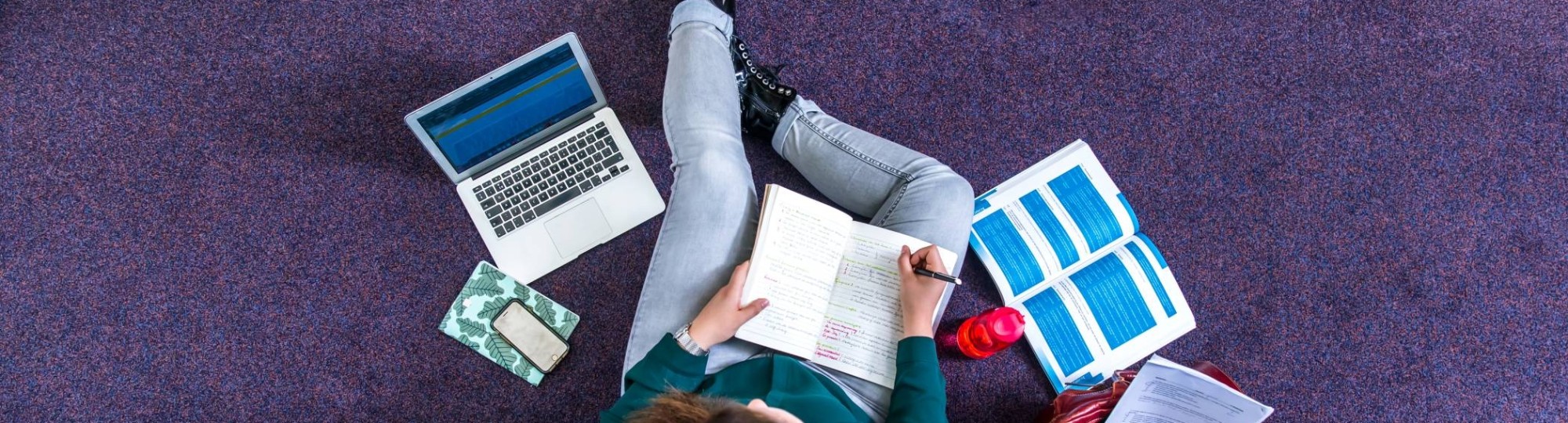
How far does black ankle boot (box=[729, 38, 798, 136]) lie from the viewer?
127cm

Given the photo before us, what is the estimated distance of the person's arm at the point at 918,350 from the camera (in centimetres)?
92

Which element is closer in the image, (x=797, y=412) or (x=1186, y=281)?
(x=797, y=412)

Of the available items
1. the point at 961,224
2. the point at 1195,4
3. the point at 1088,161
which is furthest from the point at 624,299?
the point at 1195,4

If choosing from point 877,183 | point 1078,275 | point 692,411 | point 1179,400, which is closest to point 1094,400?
point 1179,400

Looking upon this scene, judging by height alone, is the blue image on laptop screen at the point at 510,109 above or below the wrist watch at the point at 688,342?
above

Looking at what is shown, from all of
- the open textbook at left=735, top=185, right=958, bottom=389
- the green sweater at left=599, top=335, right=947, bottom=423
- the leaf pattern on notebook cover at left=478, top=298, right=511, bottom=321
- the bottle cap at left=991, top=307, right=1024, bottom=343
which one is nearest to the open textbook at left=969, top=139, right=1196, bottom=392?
the bottle cap at left=991, top=307, right=1024, bottom=343

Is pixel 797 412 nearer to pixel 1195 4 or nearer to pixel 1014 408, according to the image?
pixel 1014 408

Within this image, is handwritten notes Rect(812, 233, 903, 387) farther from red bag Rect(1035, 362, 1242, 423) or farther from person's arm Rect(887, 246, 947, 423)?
red bag Rect(1035, 362, 1242, 423)

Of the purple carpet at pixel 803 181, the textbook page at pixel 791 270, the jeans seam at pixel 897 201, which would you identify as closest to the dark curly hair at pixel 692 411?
the textbook page at pixel 791 270

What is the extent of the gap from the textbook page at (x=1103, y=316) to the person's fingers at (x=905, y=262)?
1.12 ft

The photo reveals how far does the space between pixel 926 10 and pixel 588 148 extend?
0.68 m

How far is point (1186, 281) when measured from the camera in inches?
53.4

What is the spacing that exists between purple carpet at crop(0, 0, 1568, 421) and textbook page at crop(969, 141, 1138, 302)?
8 cm

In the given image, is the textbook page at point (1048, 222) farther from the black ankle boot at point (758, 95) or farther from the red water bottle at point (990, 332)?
the black ankle boot at point (758, 95)
